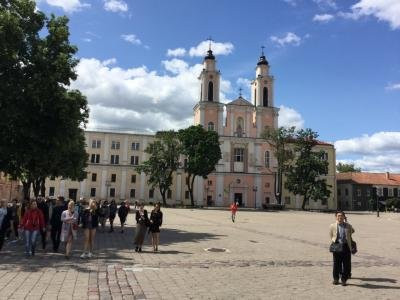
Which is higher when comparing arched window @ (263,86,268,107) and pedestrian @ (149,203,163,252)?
arched window @ (263,86,268,107)

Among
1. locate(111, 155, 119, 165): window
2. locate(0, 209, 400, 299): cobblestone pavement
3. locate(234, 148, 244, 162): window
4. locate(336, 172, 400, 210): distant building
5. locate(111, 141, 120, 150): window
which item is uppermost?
locate(111, 141, 120, 150): window

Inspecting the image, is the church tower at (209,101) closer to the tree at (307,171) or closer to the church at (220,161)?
the church at (220,161)

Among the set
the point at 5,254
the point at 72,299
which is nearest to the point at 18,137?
the point at 5,254

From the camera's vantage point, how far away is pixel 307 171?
73.8 m

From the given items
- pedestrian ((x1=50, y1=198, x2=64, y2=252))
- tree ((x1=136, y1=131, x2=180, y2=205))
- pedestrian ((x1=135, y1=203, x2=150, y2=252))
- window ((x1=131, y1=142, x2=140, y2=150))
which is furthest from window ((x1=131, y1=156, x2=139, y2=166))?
pedestrian ((x1=50, y1=198, x2=64, y2=252))

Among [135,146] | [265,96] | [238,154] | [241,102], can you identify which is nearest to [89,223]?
[238,154]

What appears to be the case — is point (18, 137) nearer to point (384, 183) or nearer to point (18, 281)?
point (18, 281)

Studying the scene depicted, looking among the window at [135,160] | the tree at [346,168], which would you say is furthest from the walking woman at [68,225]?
the tree at [346,168]

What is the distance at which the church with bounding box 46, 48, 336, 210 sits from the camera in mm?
84000

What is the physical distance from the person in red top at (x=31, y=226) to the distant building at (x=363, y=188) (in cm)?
9523

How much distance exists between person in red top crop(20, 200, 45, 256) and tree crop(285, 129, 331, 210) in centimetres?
6281

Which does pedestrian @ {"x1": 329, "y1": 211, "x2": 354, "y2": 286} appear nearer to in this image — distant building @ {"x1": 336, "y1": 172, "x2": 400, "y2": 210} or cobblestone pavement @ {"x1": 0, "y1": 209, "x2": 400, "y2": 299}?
cobblestone pavement @ {"x1": 0, "y1": 209, "x2": 400, "y2": 299}

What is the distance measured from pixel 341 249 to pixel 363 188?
9912 centimetres

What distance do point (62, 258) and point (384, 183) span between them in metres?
104
